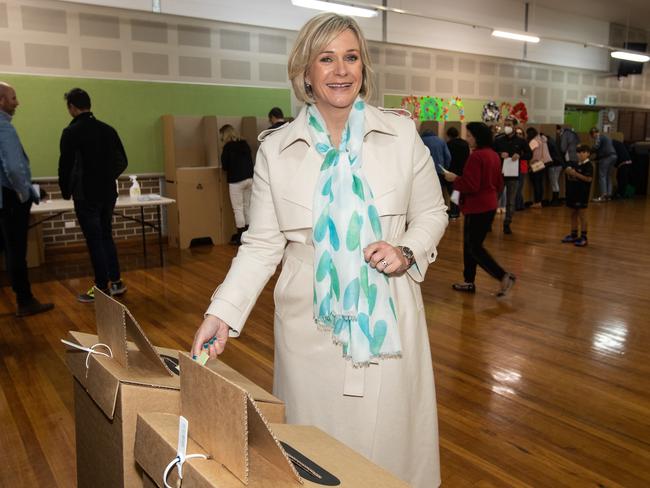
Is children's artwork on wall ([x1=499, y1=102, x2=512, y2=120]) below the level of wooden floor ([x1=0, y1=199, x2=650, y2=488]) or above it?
above

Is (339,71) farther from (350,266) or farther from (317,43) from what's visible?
(350,266)

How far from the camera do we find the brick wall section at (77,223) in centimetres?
708

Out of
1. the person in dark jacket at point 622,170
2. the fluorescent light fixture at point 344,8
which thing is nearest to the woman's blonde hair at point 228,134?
the fluorescent light fixture at point 344,8

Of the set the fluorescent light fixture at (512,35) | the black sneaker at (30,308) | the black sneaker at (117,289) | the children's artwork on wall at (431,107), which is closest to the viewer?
the black sneaker at (30,308)

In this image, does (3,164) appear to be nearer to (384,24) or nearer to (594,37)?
(384,24)

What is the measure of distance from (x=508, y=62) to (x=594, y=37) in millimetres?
2859

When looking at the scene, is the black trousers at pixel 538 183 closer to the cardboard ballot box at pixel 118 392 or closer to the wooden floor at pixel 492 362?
the wooden floor at pixel 492 362

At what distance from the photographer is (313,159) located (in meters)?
1.43

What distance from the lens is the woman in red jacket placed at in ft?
16.0

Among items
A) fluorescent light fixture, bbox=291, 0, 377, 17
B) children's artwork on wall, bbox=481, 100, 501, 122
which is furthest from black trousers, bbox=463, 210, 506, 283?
children's artwork on wall, bbox=481, 100, 501, 122

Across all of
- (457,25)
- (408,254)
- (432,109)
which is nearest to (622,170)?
(432,109)

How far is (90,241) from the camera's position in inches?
188

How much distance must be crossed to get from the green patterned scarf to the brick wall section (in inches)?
251

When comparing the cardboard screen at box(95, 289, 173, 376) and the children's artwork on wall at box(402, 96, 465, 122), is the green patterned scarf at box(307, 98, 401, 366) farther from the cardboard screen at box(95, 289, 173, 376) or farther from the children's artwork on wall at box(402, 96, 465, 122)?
the children's artwork on wall at box(402, 96, 465, 122)
